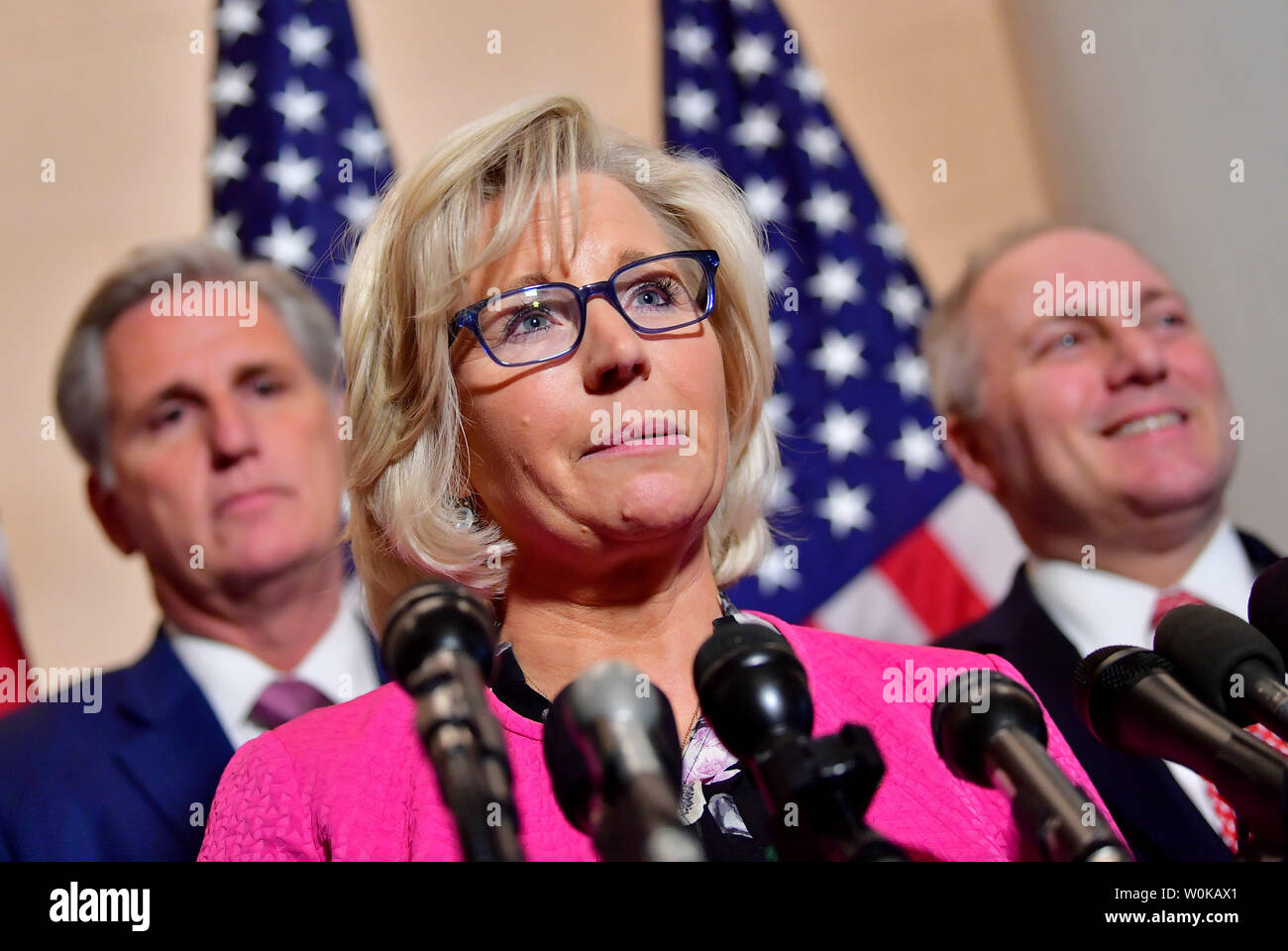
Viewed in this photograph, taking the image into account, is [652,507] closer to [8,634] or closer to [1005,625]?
[1005,625]

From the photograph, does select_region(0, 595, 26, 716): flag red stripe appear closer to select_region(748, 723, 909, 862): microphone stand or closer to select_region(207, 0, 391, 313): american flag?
select_region(207, 0, 391, 313): american flag

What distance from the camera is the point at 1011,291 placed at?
2.33 meters

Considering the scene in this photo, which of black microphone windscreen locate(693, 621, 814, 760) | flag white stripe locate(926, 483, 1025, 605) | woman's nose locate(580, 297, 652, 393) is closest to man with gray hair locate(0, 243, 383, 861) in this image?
woman's nose locate(580, 297, 652, 393)

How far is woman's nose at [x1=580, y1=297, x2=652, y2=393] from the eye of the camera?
133 centimetres

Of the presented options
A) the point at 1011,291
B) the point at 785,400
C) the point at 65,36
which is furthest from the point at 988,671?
the point at 65,36

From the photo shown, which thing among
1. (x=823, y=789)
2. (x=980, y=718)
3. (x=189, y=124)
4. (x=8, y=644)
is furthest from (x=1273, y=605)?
(x=189, y=124)

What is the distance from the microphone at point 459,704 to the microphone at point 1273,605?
0.73 m

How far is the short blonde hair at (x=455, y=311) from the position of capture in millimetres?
1463

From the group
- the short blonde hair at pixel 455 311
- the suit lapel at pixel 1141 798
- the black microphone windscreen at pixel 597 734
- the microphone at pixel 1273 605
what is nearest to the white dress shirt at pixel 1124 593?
the suit lapel at pixel 1141 798

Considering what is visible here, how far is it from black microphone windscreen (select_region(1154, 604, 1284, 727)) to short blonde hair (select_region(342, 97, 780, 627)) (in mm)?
677

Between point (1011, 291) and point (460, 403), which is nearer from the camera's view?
point (460, 403)

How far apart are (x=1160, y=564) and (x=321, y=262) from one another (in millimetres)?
1615

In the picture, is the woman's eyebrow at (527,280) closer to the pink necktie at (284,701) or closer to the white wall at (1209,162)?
the pink necktie at (284,701)
